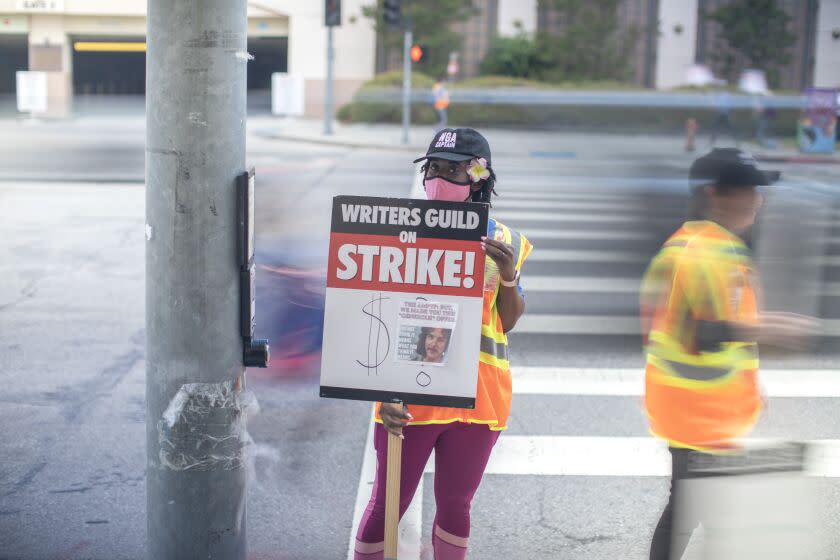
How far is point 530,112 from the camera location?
115ft

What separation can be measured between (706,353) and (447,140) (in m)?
1.12

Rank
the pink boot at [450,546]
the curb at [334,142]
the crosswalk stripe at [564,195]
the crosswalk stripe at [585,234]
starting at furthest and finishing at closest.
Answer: the curb at [334,142]
the crosswalk stripe at [564,195]
the crosswalk stripe at [585,234]
the pink boot at [450,546]

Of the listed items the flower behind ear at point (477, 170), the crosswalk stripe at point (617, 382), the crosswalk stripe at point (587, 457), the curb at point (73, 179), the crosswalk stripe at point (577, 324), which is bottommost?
the crosswalk stripe at point (587, 457)

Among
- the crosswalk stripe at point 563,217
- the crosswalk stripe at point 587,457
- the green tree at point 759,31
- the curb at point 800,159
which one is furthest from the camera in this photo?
the green tree at point 759,31

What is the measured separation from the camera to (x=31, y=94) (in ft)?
121

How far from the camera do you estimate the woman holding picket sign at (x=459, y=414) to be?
338 centimetres

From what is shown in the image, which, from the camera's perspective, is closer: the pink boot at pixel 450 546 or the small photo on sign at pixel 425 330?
the small photo on sign at pixel 425 330

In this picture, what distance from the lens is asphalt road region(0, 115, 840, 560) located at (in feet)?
15.7

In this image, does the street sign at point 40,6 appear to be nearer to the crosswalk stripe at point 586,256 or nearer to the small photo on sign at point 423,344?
the crosswalk stripe at point 586,256

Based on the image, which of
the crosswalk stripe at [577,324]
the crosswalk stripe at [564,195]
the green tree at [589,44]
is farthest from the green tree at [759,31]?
the crosswalk stripe at [577,324]

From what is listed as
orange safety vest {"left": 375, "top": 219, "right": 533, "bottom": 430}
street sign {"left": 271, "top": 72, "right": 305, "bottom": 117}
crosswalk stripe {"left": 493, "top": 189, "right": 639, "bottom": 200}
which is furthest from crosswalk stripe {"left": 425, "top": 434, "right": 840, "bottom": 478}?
street sign {"left": 271, "top": 72, "right": 305, "bottom": 117}

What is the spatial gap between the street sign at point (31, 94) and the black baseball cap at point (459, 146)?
1453 inches

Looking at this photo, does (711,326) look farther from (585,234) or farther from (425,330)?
(585,234)

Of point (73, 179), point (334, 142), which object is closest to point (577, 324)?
point (73, 179)
